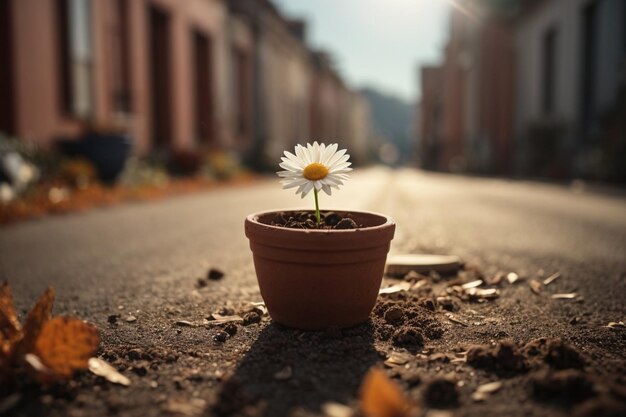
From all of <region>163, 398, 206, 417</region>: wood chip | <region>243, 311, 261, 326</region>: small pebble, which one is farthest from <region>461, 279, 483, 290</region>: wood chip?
<region>163, 398, 206, 417</region>: wood chip

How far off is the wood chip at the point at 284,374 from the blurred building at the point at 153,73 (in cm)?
653

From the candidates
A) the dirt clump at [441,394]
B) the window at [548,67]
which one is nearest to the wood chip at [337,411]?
the dirt clump at [441,394]

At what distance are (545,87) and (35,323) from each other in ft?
55.1

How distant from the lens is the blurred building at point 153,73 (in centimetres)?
707

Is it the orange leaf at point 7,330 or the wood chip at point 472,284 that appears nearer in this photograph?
the orange leaf at point 7,330

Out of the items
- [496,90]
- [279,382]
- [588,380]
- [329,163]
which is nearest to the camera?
[588,380]

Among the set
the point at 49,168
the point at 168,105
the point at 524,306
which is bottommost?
the point at 524,306

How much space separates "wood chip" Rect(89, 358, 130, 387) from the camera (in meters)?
1.46

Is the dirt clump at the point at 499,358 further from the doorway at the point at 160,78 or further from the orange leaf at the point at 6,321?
the doorway at the point at 160,78

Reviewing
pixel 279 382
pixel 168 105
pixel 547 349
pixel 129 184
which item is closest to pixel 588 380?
pixel 547 349

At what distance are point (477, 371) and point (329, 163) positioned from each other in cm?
78

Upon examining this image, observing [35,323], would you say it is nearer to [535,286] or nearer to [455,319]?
[455,319]

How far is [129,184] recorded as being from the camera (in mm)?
8508

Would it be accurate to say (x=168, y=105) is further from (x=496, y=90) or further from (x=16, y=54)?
(x=496, y=90)
